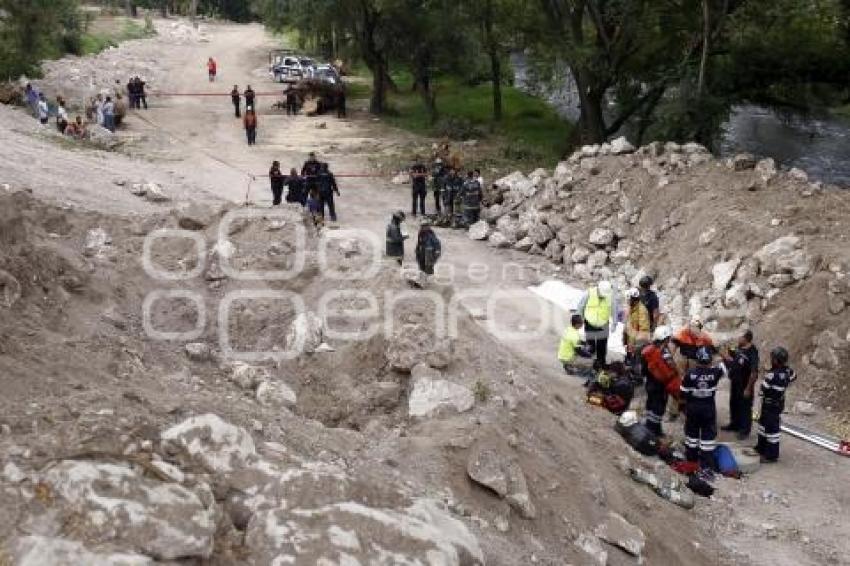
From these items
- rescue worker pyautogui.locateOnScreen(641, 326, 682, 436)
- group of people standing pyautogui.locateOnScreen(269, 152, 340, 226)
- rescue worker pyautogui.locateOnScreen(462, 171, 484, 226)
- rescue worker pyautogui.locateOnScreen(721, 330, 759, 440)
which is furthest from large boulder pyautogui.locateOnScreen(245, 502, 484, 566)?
rescue worker pyautogui.locateOnScreen(462, 171, 484, 226)

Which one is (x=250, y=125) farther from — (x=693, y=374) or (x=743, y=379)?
(x=693, y=374)

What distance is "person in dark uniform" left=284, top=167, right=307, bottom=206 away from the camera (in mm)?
19934

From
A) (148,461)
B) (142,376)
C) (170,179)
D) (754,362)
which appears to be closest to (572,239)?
(754,362)

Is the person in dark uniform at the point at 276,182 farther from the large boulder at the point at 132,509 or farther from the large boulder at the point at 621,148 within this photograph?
the large boulder at the point at 132,509

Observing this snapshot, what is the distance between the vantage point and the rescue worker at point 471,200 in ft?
70.1

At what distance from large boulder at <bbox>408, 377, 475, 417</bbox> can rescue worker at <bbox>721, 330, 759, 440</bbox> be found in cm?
430

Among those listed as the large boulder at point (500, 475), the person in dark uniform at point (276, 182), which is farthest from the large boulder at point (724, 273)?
the person in dark uniform at point (276, 182)

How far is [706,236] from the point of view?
16.9 metres

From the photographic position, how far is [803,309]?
13.8m

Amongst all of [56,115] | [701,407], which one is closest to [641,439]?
[701,407]

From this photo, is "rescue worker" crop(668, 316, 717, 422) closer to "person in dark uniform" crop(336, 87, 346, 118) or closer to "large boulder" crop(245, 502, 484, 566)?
"large boulder" crop(245, 502, 484, 566)

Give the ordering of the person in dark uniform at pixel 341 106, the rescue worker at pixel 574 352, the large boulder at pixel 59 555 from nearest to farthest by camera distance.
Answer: the large boulder at pixel 59 555 < the rescue worker at pixel 574 352 < the person in dark uniform at pixel 341 106

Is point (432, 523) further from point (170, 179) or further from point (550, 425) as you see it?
point (170, 179)

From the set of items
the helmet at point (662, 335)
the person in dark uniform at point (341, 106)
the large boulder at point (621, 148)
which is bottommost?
the helmet at point (662, 335)
